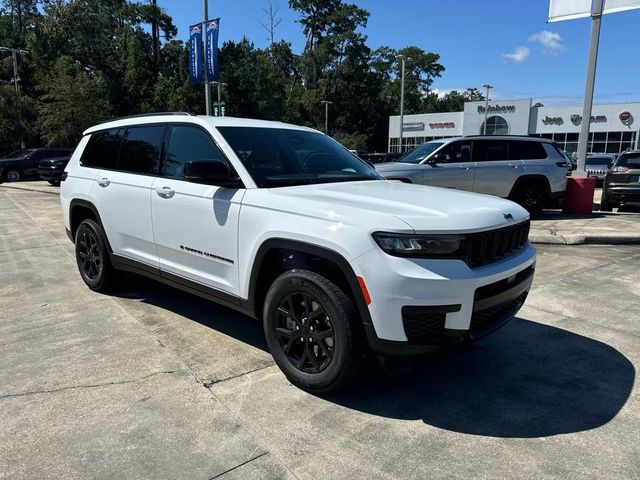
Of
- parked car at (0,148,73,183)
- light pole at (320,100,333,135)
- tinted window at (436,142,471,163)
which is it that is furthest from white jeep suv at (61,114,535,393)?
light pole at (320,100,333,135)

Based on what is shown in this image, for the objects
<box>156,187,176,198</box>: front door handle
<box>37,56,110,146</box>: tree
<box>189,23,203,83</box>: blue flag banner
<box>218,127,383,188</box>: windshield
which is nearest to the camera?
<box>218,127,383,188</box>: windshield

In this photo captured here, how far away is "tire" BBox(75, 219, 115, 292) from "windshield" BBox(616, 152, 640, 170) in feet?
38.4

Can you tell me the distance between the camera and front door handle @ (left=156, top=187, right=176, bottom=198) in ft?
13.5

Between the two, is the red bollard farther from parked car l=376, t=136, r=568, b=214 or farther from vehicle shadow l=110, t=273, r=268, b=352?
vehicle shadow l=110, t=273, r=268, b=352

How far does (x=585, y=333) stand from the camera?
4430 mm

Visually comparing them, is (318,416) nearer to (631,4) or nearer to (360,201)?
(360,201)

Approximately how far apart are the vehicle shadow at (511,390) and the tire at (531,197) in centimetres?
745

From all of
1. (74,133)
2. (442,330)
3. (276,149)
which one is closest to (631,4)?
(276,149)

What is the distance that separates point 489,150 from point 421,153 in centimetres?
152

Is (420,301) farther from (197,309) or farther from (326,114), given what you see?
(326,114)

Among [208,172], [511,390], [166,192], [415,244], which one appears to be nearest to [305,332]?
[415,244]

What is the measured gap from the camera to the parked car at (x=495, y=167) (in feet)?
34.7

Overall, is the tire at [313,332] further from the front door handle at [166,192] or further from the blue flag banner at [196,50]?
the blue flag banner at [196,50]

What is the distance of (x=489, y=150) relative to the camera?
11.0m
